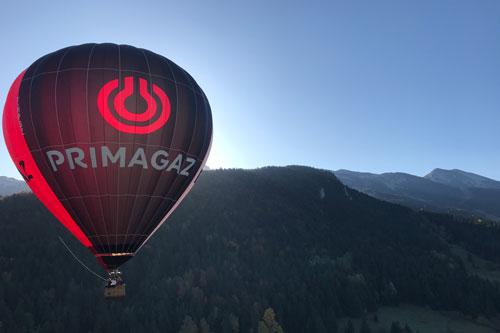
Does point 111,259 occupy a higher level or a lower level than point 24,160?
lower

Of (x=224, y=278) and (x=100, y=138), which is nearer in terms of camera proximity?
(x=100, y=138)

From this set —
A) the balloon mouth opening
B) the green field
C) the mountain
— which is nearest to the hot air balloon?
the balloon mouth opening

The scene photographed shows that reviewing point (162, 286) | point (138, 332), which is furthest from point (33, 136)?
point (162, 286)

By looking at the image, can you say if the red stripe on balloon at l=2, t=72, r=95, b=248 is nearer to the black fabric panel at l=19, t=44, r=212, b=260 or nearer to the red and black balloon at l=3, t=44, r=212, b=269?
the red and black balloon at l=3, t=44, r=212, b=269

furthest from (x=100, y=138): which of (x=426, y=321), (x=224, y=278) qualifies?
(x=426, y=321)

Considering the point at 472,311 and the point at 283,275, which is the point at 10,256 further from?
the point at 472,311

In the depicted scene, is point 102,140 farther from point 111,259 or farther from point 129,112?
point 111,259

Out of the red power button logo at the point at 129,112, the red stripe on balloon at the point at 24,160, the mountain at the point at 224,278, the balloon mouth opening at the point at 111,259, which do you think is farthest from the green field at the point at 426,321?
the red power button logo at the point at 129,112
